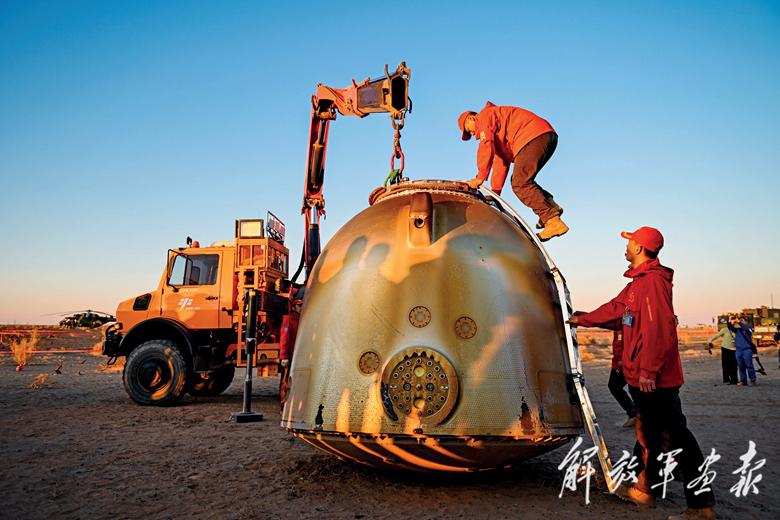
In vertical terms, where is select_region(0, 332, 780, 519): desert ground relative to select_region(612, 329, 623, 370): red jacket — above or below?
below

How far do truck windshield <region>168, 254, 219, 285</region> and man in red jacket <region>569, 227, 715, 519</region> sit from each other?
9.79 metres

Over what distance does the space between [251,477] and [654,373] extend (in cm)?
373

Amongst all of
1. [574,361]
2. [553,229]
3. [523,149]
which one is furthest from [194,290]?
[574,361]

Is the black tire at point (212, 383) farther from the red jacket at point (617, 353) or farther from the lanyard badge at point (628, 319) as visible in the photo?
the lanyard badge at point (628, 319)

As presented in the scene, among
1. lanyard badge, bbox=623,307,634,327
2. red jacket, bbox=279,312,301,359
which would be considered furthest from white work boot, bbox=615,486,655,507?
red jacket, bbox=279,312,301,359

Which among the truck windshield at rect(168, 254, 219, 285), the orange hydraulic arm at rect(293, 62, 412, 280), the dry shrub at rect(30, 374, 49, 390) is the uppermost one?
the orange hydraulic arm at rect(293, 62, 412, 280)

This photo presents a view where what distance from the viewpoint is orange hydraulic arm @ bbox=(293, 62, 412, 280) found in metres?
7.69

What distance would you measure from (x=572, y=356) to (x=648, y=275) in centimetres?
87

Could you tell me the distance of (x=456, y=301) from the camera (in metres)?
4.04

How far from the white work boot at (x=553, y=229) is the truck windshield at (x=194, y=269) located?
347 inches

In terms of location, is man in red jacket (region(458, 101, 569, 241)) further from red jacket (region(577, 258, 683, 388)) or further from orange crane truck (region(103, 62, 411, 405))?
orange crane truck (region(103, 62, 411, 405))

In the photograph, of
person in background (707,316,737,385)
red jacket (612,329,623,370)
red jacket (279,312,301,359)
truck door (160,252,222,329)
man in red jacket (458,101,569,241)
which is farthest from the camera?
person in background (707,316,737,385)

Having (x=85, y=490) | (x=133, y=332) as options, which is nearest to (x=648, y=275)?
(x=85, y=490)

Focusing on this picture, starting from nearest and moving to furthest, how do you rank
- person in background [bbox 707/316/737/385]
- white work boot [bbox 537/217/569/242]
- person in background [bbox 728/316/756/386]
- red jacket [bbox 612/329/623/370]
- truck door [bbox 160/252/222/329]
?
white work boot [bbox 537/217/569/242], red jacket [bbox 612/329/623/370], truck door [bbox 160/252/222/329], person in background [bbox 728/316/756/386], person in background [bbox 707/316/737/385]
